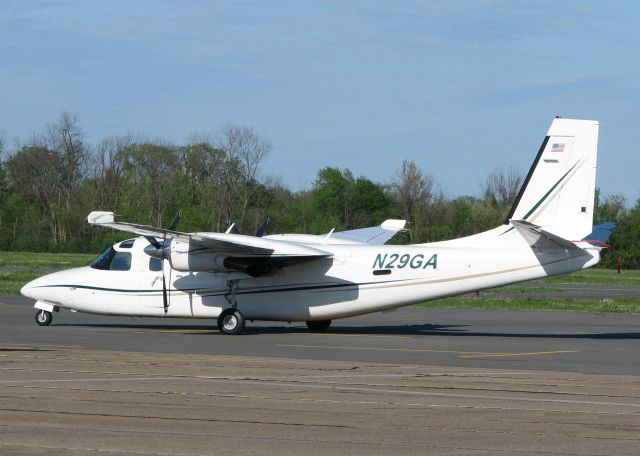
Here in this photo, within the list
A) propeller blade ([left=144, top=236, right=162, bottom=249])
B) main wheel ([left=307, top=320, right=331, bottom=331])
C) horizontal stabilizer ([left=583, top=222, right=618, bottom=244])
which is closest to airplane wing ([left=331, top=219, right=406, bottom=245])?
main wheel ([left=307, top=320, right=331, bottom=331])

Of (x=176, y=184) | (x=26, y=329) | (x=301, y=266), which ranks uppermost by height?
(x=176, y=184)

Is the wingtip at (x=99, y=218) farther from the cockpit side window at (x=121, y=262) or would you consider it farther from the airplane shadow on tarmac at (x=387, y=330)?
the airplane shadow on tarmac at (x=387, y=330)

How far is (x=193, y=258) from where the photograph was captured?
1062 inches

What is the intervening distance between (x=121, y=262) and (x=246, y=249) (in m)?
4.33

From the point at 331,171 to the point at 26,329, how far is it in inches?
3615

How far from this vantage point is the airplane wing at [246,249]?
26.2m

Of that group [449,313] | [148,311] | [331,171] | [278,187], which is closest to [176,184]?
[278,187]

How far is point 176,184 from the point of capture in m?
97.9

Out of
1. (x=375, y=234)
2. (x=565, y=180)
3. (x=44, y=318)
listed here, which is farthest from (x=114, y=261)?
(x=565, y=180)

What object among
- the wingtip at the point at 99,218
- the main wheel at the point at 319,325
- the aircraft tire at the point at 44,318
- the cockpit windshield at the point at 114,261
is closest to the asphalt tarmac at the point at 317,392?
the aircraft tire at the point at 44,318

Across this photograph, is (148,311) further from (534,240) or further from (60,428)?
(60,428)

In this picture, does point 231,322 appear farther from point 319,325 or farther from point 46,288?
point 46,288

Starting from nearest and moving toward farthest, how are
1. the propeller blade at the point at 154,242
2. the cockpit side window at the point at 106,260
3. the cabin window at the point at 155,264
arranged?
the propeller blade at the point at 154,242 → the cabin window at the point at 155,264 → the cockpit side window at the point at 106,260

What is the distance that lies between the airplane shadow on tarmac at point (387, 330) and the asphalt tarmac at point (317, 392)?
13 centimetres
